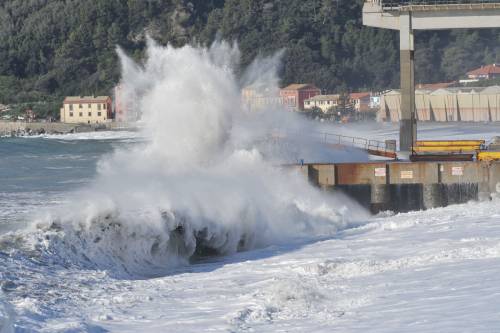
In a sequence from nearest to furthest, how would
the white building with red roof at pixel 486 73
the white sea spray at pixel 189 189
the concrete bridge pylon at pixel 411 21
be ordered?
1. the white sea spray at pixel 189 189
2. the concrete bridge pylon at pixel 411 21
3. the white building with red roof at pixel 486 73

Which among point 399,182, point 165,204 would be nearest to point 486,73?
point 399,182

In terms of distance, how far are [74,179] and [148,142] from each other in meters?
11.8

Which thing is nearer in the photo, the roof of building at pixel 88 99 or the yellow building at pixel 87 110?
the yellow building at pixel 87 110

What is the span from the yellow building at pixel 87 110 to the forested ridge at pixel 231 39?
5.92 m

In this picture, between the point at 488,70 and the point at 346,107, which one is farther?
the point at 488,70

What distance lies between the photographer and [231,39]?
14762 cm

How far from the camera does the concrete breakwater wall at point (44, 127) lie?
122375mm

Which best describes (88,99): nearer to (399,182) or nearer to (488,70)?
(488,70)

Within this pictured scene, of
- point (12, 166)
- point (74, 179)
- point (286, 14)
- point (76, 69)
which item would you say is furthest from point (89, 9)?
point (74, 179)

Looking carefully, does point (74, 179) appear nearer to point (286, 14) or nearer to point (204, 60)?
point (204, 60)

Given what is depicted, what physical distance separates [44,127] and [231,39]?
30775mm

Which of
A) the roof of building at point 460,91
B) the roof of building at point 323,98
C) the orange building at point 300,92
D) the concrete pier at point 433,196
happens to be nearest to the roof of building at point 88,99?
the orange building at point 300,92

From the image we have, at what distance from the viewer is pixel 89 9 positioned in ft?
530

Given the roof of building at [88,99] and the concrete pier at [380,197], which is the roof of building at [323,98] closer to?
the roof of building at [88,99]
